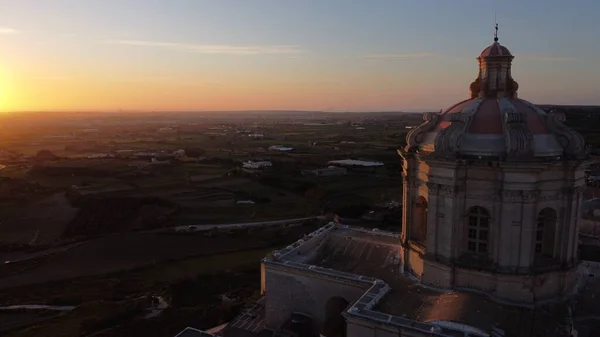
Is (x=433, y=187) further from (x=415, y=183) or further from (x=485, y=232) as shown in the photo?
(x=485, y=232)

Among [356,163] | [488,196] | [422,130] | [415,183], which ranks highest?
[422,130]

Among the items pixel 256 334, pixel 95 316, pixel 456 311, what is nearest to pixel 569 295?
pixel 456 311

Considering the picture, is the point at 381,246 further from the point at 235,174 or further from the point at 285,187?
the point at 235,174

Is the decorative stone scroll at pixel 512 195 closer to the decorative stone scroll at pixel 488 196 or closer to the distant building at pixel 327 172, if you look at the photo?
the decorative stone scroll at pixel 488 196

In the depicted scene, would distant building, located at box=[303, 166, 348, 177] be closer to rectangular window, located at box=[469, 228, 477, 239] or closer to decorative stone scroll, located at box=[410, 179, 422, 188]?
decorative stone scroll, located at box=[410, 179, 422, 188]

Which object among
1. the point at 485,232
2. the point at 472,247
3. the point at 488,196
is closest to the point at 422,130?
the point at 488,196

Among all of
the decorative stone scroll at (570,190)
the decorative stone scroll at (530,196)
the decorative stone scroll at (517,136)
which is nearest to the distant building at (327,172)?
the decorative stone scroll at (570,190)

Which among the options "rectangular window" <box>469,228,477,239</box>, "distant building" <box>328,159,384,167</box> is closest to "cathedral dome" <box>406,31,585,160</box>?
"rectangular window" <box>469,228,477,239</box>
